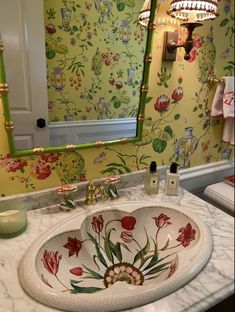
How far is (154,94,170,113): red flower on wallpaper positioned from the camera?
39.5 inches

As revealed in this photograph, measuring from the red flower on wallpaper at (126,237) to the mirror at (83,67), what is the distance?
1.04 ft

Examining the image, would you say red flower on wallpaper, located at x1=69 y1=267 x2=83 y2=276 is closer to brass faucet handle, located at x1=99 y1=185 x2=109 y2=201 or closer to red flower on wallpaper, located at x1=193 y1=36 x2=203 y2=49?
brass faucet handle, located at x1=99 y1=185 x2=109 y2=201

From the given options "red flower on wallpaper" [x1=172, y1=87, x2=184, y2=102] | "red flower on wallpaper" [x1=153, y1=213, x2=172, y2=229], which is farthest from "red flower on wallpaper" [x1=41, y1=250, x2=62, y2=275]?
"red flower on wallpaper" [x1=172, y1=87, x2=184, y2=102]

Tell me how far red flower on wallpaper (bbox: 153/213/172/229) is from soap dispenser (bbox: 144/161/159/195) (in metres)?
0.12

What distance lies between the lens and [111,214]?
857 mm

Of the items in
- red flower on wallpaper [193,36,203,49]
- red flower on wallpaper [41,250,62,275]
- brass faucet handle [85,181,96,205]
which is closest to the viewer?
red flower on wallpaper [41,250,62,275]

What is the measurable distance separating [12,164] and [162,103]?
1.97ft

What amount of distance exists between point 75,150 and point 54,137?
0.09 m

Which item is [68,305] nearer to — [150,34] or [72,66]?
[72,66]

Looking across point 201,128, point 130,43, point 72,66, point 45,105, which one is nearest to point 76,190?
point 45,105

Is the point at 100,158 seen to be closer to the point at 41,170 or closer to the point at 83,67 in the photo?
Answer: the point at 41,170

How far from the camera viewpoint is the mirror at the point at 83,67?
2.39 feet

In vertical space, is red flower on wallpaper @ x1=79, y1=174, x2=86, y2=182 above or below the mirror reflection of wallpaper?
below

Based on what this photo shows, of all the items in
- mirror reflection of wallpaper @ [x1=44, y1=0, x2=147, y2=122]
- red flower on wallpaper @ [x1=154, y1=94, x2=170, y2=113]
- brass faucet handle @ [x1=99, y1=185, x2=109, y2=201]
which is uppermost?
mirror reflection of wallpaper @ [x1=44, y1=0, x2=147, y2=122]
